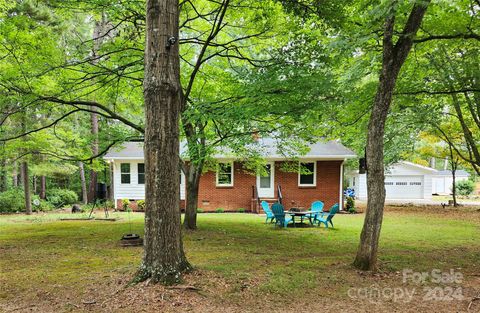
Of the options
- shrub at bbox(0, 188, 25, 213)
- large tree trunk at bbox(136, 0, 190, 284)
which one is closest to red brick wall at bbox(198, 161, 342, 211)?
shrub at bbox(0, 188, 25, 213)

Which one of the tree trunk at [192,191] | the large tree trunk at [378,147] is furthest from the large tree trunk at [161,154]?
Answer: the tree trunk at [192,191]

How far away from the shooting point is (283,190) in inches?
720

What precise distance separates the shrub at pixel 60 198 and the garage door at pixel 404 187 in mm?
26193

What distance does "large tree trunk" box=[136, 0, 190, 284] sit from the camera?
4.43m

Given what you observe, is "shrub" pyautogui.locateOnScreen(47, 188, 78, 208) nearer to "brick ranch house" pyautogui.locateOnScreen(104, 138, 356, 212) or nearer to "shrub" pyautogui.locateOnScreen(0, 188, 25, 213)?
"shrub" pyautogui.locateOnScreen(0, 188, 25, 213)

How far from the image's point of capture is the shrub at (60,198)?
72.9ft

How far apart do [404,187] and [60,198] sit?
28427mm

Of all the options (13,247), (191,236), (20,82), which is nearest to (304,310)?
(191,236)

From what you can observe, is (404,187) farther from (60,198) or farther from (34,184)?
(34,184)

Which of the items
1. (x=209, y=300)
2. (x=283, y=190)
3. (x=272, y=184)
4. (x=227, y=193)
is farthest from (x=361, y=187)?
(x=209, y=300)

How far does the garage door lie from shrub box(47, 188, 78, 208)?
26.2 m

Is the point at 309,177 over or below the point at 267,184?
over

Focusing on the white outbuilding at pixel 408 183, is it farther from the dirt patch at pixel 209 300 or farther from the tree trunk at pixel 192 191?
the dirt patch at pixel 209 300

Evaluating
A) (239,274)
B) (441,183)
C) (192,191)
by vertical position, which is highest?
(192,191)
